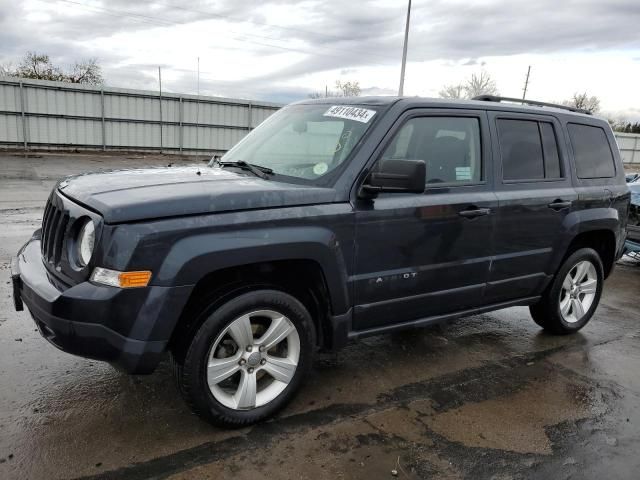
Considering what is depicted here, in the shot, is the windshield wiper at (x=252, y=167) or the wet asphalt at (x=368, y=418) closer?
the wet asphalt at (x=368, y=418)

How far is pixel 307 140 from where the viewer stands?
145 inches

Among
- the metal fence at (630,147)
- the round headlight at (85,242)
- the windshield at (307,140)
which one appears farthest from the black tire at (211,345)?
the metal fence at (630,147)

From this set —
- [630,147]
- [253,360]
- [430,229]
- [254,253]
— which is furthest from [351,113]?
[630,147]

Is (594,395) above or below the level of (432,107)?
below

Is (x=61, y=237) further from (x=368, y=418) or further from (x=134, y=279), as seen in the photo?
(x=368, y=418)

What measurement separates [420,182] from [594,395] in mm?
2072

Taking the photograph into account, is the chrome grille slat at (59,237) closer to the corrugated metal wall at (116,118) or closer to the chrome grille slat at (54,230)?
the chrome grille slat at (54,230)

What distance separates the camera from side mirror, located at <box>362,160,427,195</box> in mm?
3039

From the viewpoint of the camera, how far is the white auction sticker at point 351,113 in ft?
11.4

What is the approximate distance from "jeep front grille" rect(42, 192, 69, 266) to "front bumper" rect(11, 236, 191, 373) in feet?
0.96

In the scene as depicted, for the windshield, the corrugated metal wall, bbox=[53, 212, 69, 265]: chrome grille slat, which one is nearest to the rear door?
the windshield

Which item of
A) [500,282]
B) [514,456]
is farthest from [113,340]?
[500,282]

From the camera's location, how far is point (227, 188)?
2945mm

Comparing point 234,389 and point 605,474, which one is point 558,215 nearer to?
point 605,474
